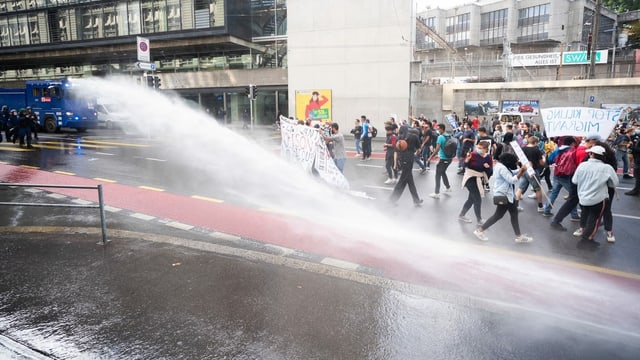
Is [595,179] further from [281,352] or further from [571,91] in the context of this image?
[571,91]

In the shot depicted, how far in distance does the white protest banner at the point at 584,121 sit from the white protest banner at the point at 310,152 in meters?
4.39

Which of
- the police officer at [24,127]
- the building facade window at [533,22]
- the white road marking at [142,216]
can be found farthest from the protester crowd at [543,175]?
the building facade window at [533,22]

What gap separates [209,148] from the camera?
18609 millimetres

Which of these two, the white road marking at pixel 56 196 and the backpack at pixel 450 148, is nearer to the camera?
the backpack at pixel 450 148

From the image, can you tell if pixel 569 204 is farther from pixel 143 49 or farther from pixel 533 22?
pixel 533 22

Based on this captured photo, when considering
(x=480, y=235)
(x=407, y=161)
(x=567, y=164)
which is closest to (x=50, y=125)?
(x=407, y=161)

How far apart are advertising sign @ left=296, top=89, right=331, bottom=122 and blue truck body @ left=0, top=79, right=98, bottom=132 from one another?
1294cm

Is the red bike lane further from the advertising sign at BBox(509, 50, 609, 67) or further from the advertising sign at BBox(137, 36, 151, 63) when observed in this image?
the advertising sign at BBox(509, 50, 609, 67)

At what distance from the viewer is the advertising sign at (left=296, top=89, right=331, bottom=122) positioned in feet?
90.8

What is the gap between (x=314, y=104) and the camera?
92.0 feet

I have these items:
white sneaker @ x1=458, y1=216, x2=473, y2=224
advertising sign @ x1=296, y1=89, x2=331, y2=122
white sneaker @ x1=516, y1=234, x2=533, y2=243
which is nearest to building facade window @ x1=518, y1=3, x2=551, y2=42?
advertising sign @ x1=296, y1=89, x2=331, y2=122

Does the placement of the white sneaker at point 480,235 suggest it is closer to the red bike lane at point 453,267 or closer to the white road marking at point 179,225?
the red bike lane at point 453,267

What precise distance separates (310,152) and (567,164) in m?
5.43

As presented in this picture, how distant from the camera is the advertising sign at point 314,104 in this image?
2767 centimetres
